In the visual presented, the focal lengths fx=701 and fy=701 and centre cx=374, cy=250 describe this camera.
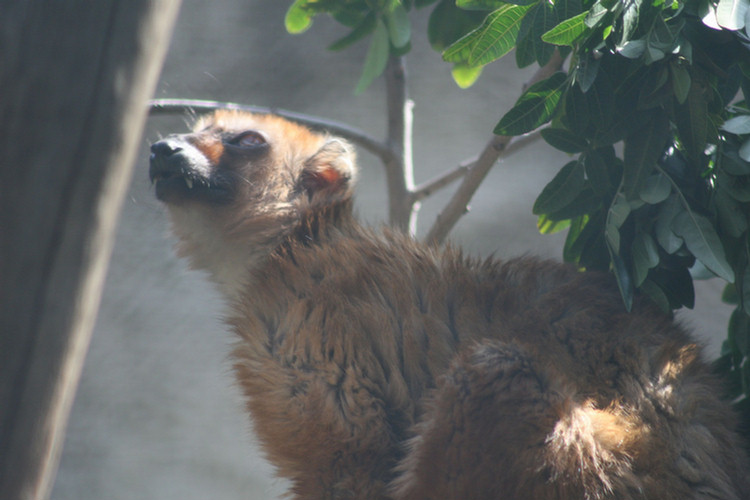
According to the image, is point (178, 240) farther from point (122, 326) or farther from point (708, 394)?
point (122, 326)

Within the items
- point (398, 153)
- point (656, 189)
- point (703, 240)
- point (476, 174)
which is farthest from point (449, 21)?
point (703, 240)

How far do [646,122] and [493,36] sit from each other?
0.62m

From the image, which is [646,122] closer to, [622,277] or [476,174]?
[622,277]

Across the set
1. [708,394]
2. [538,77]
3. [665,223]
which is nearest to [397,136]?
[538,77]

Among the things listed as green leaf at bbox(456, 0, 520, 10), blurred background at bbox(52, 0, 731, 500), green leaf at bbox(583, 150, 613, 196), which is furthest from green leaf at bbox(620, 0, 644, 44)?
blurred background at bbox(52, 0, 731, 500)

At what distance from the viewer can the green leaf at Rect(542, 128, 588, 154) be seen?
8.44 ft

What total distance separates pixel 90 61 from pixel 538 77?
1978 millimetres

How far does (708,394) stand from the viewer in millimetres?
2553

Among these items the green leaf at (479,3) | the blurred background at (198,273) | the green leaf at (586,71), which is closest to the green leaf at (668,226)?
the green leaf at (586,71)

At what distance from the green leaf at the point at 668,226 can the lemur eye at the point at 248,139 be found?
2027mm

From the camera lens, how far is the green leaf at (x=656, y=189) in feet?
7.98

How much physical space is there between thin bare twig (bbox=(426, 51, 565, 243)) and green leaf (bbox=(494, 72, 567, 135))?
1.49ft

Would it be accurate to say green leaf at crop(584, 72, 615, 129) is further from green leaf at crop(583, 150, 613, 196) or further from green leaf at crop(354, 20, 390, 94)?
green leaf at crop(354, 20, 390, 94)

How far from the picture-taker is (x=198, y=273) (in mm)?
7281
